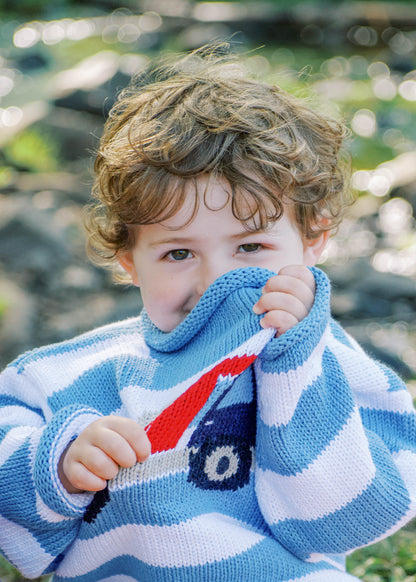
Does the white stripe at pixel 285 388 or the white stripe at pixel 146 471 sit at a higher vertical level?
the white stripe at pixel 285 388

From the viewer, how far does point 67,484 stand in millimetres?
1632

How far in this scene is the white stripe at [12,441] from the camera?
5.75ft

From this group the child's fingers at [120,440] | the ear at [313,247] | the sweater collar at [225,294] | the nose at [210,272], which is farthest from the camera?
the ear at [313,247]

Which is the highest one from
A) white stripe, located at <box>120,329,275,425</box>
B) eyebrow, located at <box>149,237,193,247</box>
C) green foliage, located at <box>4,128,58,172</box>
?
eyebrow, located at <box>149,237,193,247</box>

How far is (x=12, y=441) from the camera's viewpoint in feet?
5.81

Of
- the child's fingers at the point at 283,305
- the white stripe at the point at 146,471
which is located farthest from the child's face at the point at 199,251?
the white stripe at the point at 146,471

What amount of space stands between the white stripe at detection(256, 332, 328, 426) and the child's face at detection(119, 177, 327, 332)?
356 millimetres

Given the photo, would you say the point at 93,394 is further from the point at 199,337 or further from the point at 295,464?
the point at 295,464

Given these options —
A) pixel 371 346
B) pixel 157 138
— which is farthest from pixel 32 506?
pixel 371 346

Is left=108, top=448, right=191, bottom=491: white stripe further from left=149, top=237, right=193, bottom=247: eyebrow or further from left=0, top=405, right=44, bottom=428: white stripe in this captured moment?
left=149, top=237, right=193, bottom=247: eyebrow

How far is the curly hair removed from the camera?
1929 millimetres

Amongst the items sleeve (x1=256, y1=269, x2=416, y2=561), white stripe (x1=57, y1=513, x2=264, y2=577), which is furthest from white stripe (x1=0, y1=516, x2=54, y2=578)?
sleeve (x1=256, y1=269, x2=416, y2=561)

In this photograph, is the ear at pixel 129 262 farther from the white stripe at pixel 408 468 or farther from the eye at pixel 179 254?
the white stripe at pixel 408 468

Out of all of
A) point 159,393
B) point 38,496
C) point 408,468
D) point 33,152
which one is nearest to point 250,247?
point 159,393
